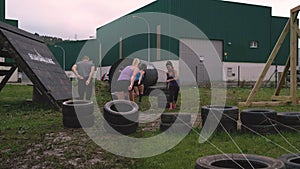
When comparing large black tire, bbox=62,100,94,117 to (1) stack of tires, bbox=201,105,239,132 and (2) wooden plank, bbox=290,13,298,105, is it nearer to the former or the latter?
(1) stack of tires, bbox=201,105,239,132

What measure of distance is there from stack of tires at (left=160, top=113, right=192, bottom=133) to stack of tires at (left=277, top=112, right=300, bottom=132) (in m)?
1.76

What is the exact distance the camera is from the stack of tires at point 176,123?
7320 mm

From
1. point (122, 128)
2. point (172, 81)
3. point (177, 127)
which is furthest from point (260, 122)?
point (172, 81)

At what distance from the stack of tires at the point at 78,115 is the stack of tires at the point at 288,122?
161 inches

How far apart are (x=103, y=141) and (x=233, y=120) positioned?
252 centimetres

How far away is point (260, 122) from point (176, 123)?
164 cm

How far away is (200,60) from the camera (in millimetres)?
37000

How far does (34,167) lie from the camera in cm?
496

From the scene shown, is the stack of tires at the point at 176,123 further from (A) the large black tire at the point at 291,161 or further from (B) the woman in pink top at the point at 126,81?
(A) the large black tire at the point at 291,161

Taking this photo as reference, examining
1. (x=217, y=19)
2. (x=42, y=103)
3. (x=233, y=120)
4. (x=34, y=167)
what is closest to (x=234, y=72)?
(x=217, y=19)

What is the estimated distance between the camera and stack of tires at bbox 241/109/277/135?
6.89 metres

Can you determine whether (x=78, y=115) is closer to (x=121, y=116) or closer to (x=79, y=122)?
(x=79, y=122)

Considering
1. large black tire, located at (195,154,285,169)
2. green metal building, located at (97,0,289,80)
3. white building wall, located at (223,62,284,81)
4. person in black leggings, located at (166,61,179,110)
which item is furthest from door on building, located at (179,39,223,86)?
large black tire, located at (195,154,285,169)

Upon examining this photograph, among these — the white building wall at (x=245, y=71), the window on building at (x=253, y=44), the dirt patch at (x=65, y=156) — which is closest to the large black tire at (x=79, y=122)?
the dirt patch at (x=65, y=156)
